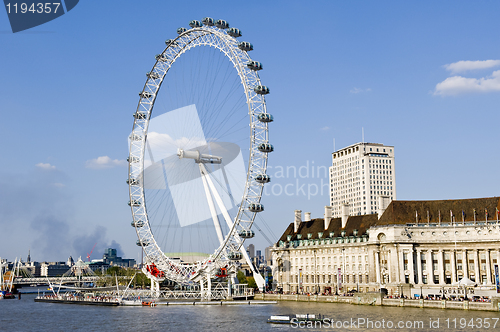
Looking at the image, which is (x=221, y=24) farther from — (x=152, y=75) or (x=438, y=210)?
(x=438, y=210)

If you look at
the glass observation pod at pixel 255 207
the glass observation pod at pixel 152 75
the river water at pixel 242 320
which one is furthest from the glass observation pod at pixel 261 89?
the river water at pixel 242 320

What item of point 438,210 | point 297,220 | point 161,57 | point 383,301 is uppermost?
point 161,57

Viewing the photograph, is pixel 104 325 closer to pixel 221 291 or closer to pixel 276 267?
pixel 221 291

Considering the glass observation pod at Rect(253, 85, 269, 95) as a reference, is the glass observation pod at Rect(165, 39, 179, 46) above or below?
above

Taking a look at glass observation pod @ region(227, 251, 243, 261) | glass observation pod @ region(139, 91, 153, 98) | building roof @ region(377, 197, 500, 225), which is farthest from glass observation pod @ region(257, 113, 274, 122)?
building roof @ region(377, 197, 500, 225)

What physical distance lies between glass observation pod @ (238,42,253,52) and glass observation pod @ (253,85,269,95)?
5.80m

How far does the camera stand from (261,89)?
87.6 meters

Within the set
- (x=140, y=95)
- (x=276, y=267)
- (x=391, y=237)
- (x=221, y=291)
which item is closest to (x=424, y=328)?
(x=391, y=237)

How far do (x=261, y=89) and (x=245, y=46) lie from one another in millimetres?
6839

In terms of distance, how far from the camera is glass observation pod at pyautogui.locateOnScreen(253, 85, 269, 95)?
287 ft

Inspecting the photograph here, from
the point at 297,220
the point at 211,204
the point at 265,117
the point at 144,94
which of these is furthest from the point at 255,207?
the point at 297,220

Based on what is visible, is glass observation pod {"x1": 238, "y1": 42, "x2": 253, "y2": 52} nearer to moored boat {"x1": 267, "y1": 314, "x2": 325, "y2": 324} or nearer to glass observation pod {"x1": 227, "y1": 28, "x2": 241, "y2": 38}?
glass observation pod {"x1": 227, "y1": 28, "x2": 241, "y2": 38}

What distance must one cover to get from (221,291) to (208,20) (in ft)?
160

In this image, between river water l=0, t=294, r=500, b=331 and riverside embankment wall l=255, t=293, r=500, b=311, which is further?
riverside embankment wall l=255, t=293, r=500, b=311
